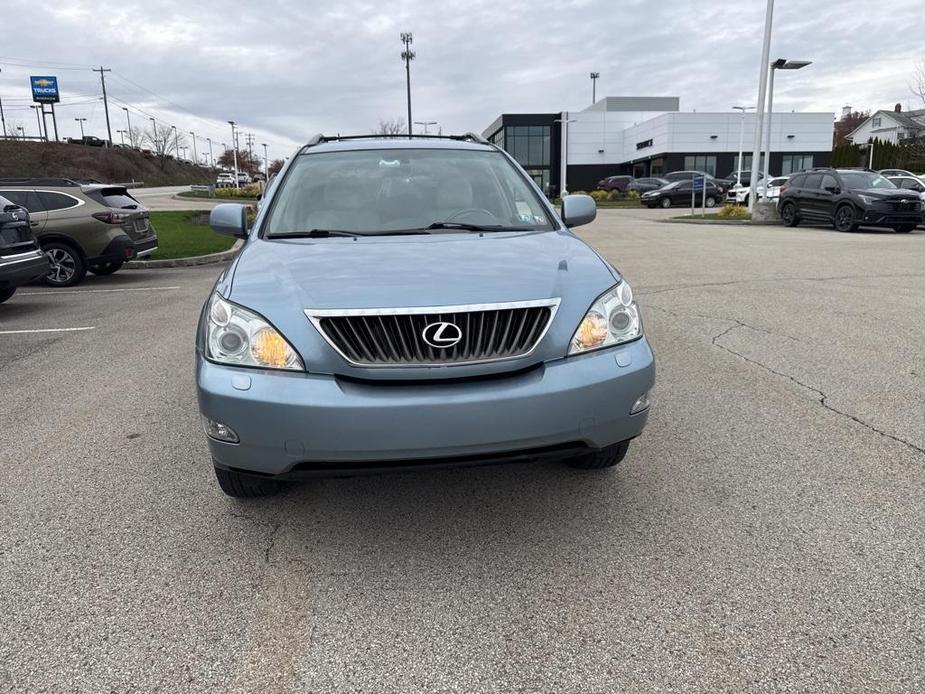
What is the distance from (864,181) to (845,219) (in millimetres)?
1148

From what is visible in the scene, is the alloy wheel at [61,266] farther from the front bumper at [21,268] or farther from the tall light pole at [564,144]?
the tall light pole at [564,144]

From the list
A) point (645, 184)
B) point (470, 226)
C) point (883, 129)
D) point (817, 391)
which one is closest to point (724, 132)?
point (645, 184)

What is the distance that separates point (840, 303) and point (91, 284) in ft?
35.3

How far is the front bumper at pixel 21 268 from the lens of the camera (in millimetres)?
7719

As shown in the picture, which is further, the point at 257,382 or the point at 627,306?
the point at 627,306

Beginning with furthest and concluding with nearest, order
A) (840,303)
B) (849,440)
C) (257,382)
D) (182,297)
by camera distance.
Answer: (182,297)
(840,303)
(849,440)
(257,382)

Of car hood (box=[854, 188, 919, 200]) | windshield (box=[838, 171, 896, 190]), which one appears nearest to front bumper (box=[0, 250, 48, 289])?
car hood (box=[854, 188, 919, 200])

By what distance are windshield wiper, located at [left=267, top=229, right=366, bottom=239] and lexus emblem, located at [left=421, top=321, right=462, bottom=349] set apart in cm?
125

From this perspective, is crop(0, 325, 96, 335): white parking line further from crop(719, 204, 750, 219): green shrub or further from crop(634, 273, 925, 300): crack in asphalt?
crop(719, 204, 750, 219): green shrub

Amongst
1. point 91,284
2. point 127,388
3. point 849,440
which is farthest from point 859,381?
point 91,284

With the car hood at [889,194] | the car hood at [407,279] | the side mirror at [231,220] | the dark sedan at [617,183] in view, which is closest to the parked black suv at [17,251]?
the side mirror at [231,220]

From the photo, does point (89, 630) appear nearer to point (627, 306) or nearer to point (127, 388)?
point (627, 306)

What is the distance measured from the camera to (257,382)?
2582 millimetres

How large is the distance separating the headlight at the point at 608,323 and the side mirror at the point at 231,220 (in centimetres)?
223
